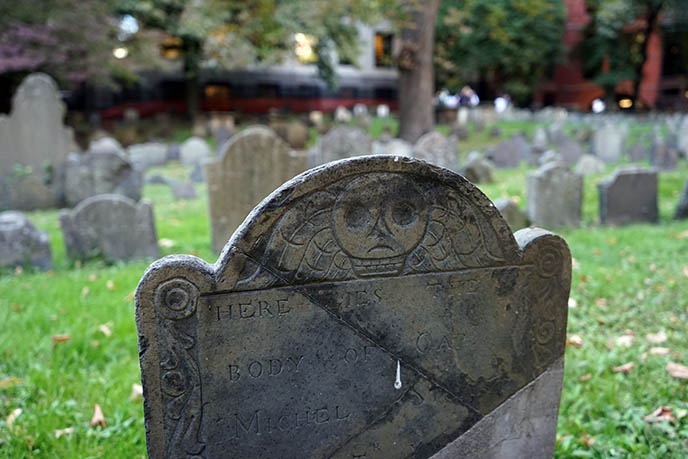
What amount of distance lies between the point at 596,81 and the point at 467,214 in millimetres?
39024

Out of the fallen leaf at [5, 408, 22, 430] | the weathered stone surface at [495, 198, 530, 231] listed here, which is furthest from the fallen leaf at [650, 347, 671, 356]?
the fallen leaf at [5, 408, 22, 430]

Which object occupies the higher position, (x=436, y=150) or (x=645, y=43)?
(x=645, y=43)

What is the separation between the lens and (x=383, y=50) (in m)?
41.5

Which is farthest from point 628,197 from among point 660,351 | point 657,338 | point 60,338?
point 60,338

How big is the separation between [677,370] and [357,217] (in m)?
2.80

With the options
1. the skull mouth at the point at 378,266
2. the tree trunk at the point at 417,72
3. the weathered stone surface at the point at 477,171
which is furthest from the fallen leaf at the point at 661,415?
the tree trunk at the point at 417,72

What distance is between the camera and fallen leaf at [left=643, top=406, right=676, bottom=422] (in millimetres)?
3230

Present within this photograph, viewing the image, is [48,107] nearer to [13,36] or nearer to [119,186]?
[119,186]

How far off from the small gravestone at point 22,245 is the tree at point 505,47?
30358 mm

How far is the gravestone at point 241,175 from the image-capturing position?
22.4 feet

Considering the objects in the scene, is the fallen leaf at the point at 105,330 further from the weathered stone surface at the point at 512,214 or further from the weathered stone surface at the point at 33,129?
the weathered stone surface at the point at 33,129

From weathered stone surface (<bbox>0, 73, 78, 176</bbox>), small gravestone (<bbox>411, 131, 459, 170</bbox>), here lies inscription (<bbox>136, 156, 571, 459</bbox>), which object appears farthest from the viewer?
small gravestone (<bbox>411, 131, 459, 170</bbox>)

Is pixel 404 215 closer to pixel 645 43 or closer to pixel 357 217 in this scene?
pixel 357 217

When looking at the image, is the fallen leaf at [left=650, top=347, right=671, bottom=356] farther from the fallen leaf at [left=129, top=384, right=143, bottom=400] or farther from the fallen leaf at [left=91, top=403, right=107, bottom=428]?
the fallen leaf at [left=91, top=403, right=107, bottom=428]
